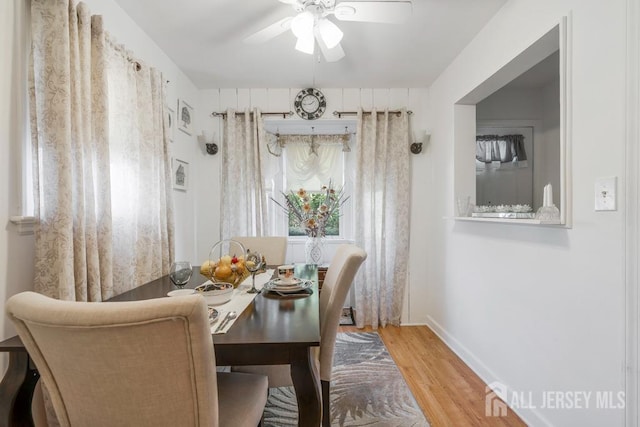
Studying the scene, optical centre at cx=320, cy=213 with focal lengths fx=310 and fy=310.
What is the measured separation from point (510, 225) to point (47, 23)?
258cm

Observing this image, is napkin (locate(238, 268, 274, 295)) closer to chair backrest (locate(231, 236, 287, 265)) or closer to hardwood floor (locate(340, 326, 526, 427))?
chair backrest (locate(231, 236, 287, 265))

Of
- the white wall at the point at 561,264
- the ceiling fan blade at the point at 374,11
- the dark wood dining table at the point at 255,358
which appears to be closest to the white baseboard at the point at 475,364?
the white wall at the point at 561,264

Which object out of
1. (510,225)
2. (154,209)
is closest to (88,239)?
(154,209)

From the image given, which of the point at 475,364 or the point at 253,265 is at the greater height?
the point at 253,265

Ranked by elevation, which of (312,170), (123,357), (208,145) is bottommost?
(123,357)

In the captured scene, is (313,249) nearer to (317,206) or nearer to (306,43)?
(317,206)

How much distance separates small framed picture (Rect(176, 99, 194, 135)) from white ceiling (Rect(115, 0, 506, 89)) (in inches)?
11.1

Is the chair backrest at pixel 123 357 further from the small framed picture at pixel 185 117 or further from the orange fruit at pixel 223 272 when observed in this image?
the small framed picture at pixel 185 117

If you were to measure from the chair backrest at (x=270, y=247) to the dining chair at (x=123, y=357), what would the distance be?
177 cm

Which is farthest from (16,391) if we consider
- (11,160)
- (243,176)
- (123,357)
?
(243,176)

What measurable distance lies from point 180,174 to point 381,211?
195cm

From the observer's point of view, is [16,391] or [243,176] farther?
[243,176]

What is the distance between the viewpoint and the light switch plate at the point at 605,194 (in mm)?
1220

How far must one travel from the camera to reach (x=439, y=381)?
2.19 m
